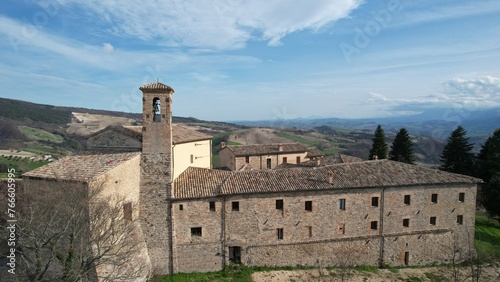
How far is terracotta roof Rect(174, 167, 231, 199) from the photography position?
20266mm

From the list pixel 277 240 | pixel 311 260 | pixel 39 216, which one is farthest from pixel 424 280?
pixel 39 216

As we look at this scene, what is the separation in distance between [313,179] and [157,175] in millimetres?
11469

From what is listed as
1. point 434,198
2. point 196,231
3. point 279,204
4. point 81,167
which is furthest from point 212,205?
point 434,198

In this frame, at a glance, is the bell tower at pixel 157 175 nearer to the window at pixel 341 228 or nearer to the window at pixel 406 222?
the window at pixel 341 228

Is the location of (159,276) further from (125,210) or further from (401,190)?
(401,190)

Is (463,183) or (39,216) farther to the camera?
(463,183)

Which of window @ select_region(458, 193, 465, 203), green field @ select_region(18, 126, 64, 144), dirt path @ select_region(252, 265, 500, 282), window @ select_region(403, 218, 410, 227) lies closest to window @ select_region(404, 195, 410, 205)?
window @ select_region(403, 218, 410, 227)

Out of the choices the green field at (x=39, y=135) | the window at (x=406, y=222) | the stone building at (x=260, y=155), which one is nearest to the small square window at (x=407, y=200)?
the window at (x=406, y=222)

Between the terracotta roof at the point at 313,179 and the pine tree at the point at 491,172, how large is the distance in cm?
1114

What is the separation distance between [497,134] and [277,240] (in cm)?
3320

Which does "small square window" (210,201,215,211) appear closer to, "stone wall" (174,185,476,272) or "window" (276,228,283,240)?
"stone wall" (174,185,476,272)

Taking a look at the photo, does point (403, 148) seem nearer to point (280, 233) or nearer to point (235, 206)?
point (280, 233)

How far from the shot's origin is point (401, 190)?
74.3ft

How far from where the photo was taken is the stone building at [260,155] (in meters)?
38.8
